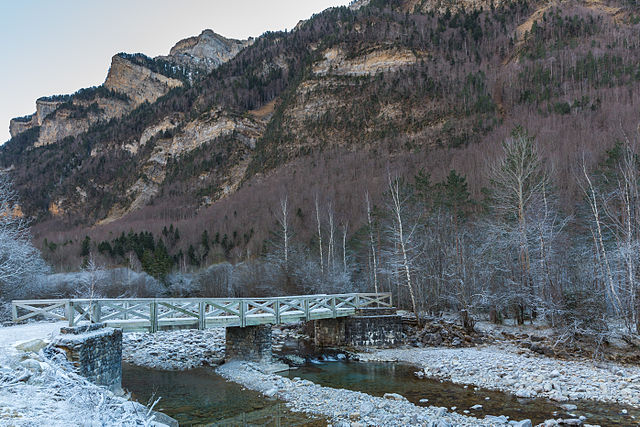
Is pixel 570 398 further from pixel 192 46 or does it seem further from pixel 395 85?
pixel 192 46

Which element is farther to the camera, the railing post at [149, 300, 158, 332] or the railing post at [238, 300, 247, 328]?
the railing post at [238, 300, 247, 328]

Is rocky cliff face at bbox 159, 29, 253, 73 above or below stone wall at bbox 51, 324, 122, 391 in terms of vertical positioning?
above

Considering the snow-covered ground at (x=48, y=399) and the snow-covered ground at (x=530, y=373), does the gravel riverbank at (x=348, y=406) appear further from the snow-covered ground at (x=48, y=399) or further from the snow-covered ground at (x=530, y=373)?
the snow-covered ground at (x=48, y=399)

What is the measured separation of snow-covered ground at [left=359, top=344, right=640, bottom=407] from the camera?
9.94 meters

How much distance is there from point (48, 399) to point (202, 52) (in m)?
213

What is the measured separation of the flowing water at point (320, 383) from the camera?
893 cm

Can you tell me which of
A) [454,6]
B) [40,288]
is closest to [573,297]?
[40,288]

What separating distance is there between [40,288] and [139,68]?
156222 millimetres

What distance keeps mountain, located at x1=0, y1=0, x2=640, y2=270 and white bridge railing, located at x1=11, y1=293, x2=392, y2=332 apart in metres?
23.1

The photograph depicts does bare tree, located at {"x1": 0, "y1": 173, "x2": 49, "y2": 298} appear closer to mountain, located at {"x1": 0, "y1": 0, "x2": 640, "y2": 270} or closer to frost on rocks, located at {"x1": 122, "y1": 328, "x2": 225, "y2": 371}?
frost on rocks, located at {"x1": 122, "y1": 328, "x2": 225, "y2": 371}

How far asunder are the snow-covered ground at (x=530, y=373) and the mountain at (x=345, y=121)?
2091cm

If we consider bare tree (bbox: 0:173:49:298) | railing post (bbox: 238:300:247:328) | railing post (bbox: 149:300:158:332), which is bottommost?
railing post (bbox: 238:300:247:328)

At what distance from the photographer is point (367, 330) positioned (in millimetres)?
19266

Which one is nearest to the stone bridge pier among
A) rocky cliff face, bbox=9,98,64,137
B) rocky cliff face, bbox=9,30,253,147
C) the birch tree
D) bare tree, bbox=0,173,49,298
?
the birch tree
